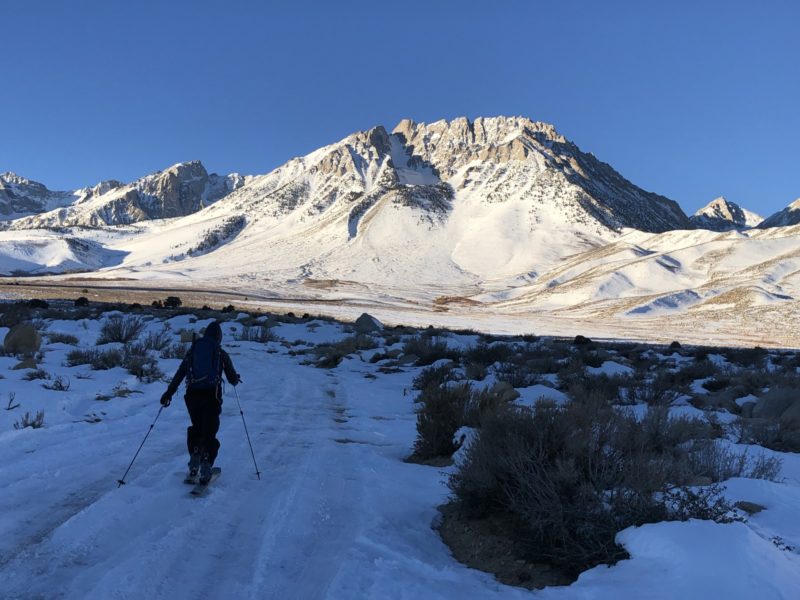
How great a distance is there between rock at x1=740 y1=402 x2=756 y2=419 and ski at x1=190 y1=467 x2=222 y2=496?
10.0m

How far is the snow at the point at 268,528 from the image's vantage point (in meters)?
3.20

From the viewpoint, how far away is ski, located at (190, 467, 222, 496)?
5.20 meters

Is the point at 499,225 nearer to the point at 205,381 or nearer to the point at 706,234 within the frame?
the point at 706,234

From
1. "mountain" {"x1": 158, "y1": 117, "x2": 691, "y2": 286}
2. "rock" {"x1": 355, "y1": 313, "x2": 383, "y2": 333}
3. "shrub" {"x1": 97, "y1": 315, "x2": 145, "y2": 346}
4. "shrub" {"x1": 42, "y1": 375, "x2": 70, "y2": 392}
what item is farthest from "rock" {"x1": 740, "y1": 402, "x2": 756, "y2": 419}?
"mountain" {"x1": 158, "y1": 117, "x2": 691, "y2": 286}

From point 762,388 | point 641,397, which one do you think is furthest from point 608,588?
point 762,388

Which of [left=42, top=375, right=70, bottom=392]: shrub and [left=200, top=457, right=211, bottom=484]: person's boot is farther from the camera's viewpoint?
[left=42, top=375, right=70, bottom=392]: shrub

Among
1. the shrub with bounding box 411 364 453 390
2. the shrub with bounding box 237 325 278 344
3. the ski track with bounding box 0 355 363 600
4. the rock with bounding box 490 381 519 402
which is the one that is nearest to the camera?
the ski track with bounding box 0 355 363 600

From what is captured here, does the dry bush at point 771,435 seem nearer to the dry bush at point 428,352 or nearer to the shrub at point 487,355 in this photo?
the shrub at point 487,355

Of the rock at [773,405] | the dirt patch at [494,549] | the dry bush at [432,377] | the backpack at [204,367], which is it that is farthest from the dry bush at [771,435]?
the backpack at [204,367]

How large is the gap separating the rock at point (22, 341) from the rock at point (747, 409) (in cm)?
1503

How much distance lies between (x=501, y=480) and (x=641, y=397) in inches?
329

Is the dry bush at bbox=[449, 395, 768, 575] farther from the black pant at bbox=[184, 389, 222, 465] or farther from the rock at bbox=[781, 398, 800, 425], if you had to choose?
the rock at bbox=[781, 398, 800, 425]

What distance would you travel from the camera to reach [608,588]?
3.15 metres

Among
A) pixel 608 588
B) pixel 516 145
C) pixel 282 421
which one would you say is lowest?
pixel 282 421
